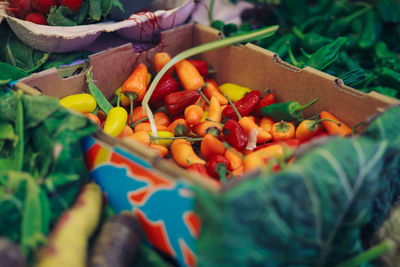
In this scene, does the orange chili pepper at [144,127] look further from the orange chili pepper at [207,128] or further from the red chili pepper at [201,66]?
the red chili pepper at [201,66]

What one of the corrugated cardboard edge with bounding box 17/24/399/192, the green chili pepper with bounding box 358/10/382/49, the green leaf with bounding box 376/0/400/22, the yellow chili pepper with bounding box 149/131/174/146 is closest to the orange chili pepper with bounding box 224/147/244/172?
the corrugated cardboard edge with bounding box 17/24/399/192

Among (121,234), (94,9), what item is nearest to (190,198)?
(121,234)

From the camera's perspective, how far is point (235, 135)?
1.42 metres

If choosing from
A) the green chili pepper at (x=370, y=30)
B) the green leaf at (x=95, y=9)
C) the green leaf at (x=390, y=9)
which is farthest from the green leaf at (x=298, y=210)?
the green leaf at (x=390, y=9)

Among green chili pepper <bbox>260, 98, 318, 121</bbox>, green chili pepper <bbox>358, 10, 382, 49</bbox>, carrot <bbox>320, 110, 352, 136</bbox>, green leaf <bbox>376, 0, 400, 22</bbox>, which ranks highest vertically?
green leaf <bbox>376, 0, 400, 22</bbox>

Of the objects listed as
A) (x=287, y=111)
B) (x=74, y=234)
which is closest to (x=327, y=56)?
(x=287, y=111)

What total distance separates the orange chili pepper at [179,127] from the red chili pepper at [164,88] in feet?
0.57

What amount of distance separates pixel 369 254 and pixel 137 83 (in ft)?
3.84

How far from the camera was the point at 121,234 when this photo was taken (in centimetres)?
99

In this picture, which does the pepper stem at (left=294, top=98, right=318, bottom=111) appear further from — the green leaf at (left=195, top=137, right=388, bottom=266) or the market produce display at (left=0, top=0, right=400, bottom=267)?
the green leaf at (left=195, top=137, right=388, bottom=266)

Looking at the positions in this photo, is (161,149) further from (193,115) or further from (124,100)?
(124,100)

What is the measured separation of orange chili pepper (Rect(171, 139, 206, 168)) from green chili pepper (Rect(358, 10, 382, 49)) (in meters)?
1.28

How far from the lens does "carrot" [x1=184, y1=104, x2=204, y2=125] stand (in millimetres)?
1534

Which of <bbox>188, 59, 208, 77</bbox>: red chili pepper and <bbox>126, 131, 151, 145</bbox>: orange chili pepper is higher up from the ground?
<bbox>188, 59, 208, 77</bbox>: red chili pepper
